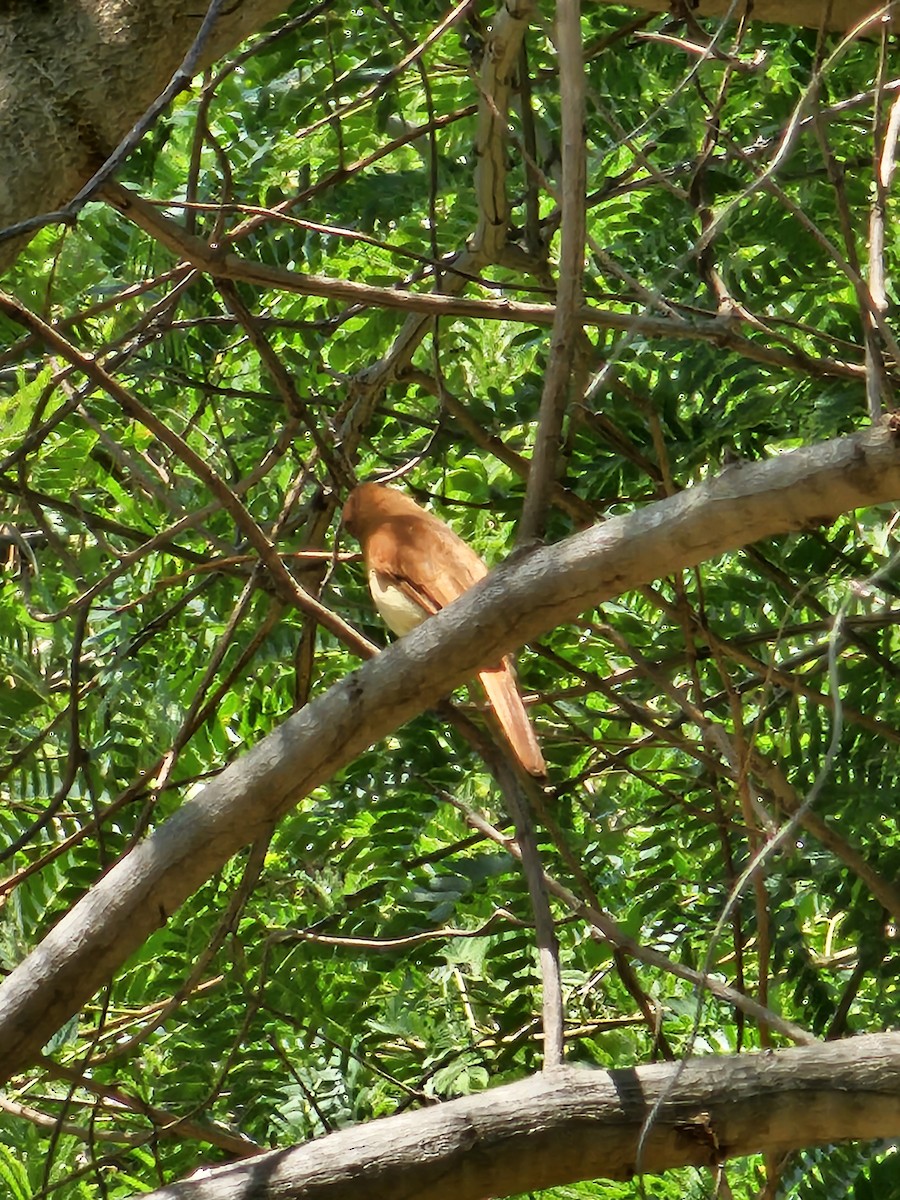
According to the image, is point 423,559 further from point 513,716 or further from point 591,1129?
point 591,1129

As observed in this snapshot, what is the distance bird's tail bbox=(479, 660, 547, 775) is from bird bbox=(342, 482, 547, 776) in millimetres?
139

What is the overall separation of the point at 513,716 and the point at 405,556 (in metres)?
1.18

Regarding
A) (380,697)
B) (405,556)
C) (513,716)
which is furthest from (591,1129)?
(405,556)

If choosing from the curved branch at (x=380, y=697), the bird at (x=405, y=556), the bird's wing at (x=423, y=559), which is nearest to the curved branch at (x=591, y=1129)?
the curved branch at (x=380, y=697)

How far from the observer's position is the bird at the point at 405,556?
461 cm

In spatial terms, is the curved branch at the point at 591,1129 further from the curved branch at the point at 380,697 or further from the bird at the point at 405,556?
the bird at the point at 405,556

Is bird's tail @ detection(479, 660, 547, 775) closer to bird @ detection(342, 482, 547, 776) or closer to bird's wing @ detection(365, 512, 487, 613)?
bird @ detection(342, 482, 547, 776)

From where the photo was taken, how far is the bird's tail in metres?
3.61

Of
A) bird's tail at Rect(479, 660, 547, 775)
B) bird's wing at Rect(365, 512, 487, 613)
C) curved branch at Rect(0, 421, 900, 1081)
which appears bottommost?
curved branch at Rect(0, 421, 900, 1081)

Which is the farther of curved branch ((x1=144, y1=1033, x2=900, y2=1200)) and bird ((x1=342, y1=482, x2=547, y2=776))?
bird ((x1=342, y1=482, x2=547, y2=776))

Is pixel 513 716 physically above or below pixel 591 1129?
above

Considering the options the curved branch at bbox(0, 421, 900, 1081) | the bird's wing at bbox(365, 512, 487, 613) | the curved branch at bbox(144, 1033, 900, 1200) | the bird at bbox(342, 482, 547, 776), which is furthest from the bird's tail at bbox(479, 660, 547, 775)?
the curved branch at bbox(144, 1033, 900, 1200)

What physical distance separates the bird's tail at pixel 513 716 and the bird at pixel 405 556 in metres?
0.14

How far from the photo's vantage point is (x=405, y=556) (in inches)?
189
